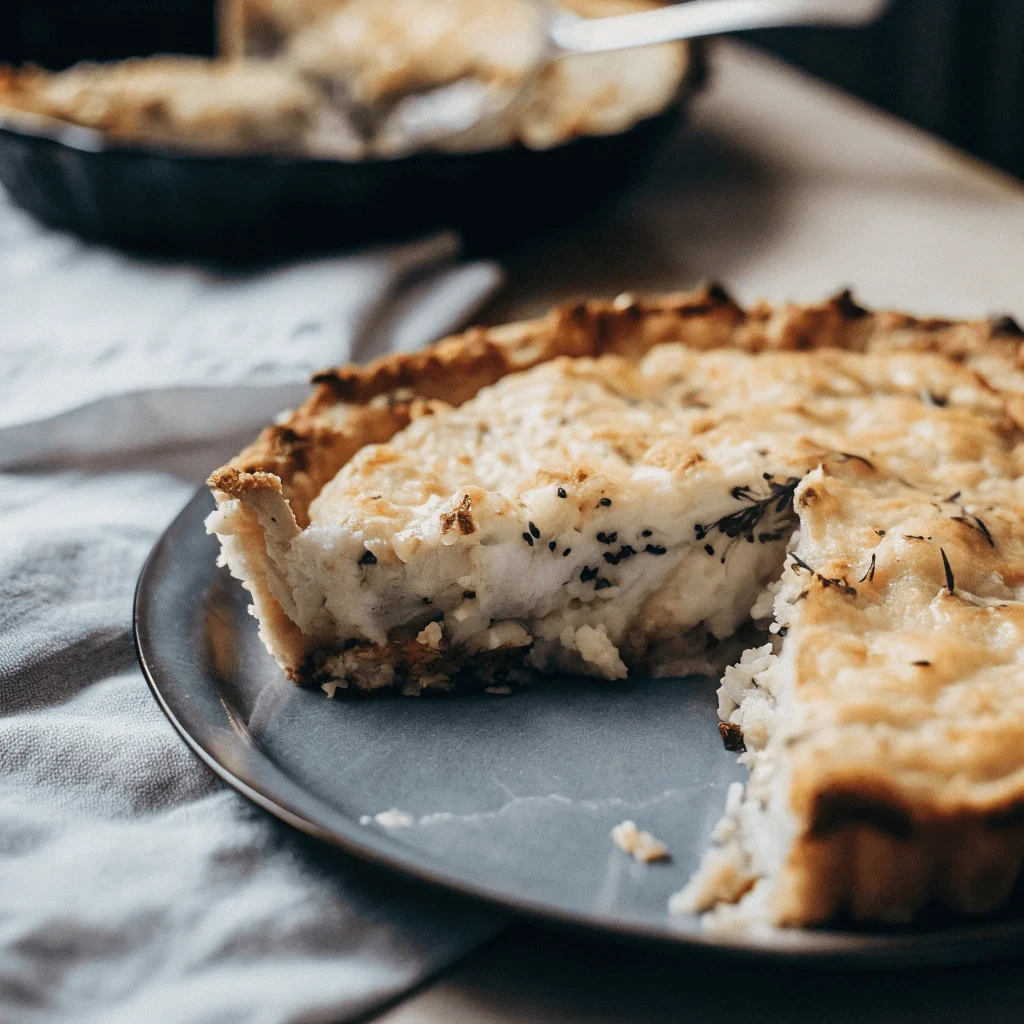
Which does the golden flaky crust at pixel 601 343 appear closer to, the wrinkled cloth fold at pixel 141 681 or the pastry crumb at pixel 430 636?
the pastry crumb at pixel 430 636

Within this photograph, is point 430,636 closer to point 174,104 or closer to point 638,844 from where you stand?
point 638,844

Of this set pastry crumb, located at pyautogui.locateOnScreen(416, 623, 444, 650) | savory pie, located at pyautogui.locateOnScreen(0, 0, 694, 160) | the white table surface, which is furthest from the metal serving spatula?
pastry crumb, located at pyautogui.locateOnScreen(416, 623, 444, 650)

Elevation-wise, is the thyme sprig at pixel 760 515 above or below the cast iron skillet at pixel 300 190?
below

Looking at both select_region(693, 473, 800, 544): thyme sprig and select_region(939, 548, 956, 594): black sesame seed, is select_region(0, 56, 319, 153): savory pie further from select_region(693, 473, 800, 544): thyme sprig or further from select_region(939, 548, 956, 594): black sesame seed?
select_region(939, 548, 956, 594): black sesame seed

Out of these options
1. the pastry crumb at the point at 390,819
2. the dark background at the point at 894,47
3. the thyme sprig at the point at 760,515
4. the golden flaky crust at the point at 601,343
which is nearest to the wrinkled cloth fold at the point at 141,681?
the pastry crumb at the point at 390,819

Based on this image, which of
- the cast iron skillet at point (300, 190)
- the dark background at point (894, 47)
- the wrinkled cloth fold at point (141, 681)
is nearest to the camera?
the wrinkled cloth fold at point (141, 681)

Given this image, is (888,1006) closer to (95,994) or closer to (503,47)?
(95,994)

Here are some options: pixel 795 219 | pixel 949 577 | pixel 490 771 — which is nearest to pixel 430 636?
pixel 490 771
